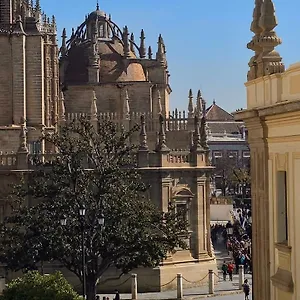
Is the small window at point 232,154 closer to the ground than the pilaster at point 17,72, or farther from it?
closer to the ground

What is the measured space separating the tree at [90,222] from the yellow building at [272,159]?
926 cm

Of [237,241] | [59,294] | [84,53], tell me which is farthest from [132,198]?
[84,53]

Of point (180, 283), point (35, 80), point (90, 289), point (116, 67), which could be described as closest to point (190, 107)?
point (116, 67)

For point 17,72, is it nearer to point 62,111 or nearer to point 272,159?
point 62,111

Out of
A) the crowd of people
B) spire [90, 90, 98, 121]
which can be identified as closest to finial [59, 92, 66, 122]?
spire [90, 90, 98, 121]

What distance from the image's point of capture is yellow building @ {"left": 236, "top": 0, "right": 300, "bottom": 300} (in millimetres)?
13031

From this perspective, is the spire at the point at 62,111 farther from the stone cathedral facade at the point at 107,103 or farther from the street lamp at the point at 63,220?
the street lamp at the point at 63,220

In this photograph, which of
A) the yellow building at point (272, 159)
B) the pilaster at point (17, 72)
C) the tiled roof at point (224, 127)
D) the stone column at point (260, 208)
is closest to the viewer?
the yellow building at point (272, 159)

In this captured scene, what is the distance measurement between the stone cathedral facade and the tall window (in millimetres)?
15369

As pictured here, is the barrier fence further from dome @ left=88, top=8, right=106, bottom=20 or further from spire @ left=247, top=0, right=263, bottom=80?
A: dome @ left=88, top=8, right=106, bottom=20

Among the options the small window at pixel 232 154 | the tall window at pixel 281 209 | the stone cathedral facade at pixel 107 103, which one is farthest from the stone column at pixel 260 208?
the small window at pixel 232 154

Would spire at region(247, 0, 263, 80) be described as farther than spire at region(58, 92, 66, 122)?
No

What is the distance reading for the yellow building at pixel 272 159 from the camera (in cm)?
1303

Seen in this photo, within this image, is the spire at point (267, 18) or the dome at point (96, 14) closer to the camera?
the spire at point (267, 18)
